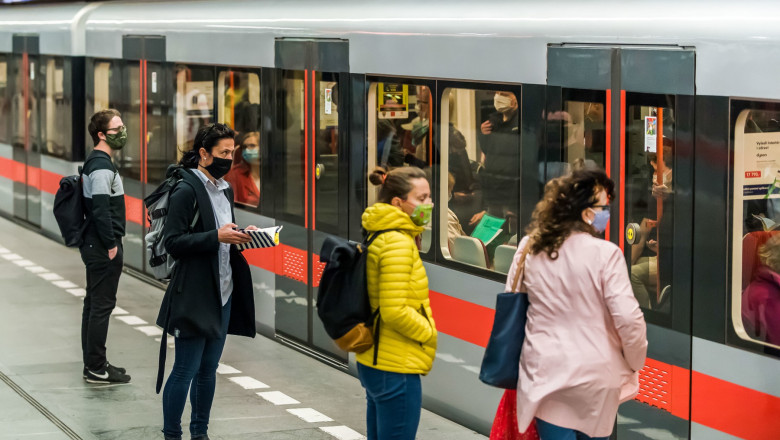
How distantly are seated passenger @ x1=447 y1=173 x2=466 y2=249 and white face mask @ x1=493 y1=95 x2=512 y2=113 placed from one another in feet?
2.24

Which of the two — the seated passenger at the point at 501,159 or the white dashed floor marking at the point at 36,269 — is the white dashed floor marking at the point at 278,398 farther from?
the white dashed floor marking at the point at 36,269

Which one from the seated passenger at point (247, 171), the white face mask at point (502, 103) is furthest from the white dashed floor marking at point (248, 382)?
the white face mask at point (502, 103)

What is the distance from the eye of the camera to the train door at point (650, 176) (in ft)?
19.3

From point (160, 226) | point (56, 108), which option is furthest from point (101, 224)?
point (56, 108)

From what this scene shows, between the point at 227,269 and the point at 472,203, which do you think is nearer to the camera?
the point at 227,269

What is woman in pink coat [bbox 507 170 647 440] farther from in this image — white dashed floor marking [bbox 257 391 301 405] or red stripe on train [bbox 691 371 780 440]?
white dashed floor marking [bbox 257 391 301 405]

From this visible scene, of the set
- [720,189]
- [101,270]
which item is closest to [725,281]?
[720,189]

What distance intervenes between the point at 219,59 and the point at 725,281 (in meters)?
6.10

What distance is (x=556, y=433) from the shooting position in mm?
4891

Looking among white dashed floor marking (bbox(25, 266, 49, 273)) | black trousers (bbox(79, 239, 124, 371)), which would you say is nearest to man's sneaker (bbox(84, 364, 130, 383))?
black trousers (bbox(79, 239, 124, 371))

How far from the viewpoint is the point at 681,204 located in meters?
5.91

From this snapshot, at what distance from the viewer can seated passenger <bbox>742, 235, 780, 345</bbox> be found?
552 centimetres

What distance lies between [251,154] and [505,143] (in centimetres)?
390

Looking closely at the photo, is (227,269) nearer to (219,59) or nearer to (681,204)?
(681,204)
